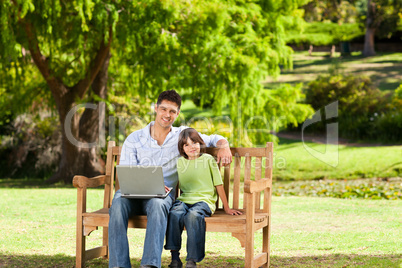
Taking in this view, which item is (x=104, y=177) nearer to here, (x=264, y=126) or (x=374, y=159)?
(x=264, y=126)

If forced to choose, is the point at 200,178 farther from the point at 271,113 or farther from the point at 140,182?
the point at 271,113

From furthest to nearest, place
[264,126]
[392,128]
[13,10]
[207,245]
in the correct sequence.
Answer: [392,128] → [264,126] → [13,10] → [207,245]

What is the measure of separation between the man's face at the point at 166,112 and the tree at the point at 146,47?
20.1 ft

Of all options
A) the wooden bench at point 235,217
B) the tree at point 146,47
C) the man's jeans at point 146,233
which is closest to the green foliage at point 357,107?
the tree at point 146,47

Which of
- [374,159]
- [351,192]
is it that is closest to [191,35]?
[351,192]

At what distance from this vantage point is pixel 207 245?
5.55 metres

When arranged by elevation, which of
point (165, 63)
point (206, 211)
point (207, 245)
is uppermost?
point (165, 63)

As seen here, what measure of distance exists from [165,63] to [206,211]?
7.48m

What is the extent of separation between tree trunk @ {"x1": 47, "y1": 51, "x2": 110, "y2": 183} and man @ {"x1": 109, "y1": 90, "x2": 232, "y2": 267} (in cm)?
834

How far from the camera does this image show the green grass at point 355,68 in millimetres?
25375

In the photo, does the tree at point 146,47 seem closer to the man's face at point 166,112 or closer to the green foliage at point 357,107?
the man's face at point 166,112

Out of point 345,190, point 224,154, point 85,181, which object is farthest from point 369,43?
point 85,181

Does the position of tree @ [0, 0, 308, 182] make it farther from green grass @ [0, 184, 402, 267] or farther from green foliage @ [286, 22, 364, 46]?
green foliage @ [286, 22, 364, 46]

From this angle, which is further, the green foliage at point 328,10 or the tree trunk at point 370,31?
the green foliage at point 328,10
